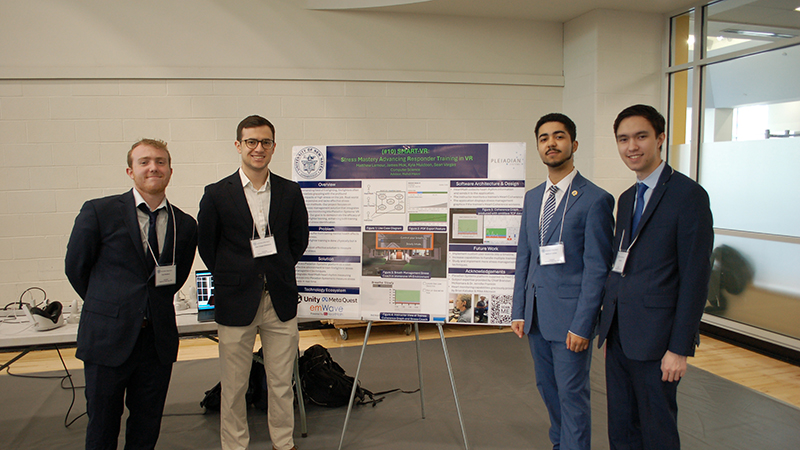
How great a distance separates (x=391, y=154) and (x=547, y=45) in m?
3.41

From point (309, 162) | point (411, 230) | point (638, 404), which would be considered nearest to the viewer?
point (638, 404)

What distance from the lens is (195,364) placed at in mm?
3814

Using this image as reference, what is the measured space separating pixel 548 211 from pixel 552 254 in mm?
215

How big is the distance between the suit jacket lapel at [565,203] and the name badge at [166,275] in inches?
66.3

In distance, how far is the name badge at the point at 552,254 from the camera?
191cm

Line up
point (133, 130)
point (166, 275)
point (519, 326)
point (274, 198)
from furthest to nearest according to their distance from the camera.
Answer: point (133, 130), point (274, 198), point (519, 326), point (166, 275)

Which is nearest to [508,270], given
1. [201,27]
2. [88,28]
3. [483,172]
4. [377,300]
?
[483,172]

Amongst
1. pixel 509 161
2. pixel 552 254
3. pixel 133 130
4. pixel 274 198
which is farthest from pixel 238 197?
pixel 133 130

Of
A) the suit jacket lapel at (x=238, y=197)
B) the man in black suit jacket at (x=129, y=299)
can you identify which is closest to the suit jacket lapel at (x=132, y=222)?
the man in black suit jacket at (x=129, y=299)

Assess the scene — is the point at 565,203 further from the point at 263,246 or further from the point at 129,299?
the point at 129,299

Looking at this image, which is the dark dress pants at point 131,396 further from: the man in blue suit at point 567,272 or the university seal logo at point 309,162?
the man in blue suit at point 567,272

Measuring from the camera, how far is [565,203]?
1941 mm

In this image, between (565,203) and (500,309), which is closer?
(565,203)

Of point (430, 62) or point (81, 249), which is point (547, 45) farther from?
point (81, 249)
